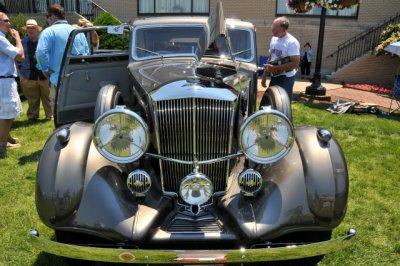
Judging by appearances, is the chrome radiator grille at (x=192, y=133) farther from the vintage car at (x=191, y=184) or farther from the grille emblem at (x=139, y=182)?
the grille emblem at (x=139, y=182)

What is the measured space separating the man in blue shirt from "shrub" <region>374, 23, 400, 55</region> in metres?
10.0

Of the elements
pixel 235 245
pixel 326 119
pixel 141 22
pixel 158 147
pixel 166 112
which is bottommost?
pixel 326 119

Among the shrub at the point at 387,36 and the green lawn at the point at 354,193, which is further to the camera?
the shrub at the point at 387,36

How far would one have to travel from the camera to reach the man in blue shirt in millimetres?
6074

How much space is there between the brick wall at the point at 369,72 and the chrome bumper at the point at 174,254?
495 inches

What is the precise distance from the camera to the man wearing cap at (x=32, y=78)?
7.42 m

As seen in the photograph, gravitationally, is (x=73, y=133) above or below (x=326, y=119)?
above

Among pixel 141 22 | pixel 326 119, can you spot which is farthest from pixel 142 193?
pixel 326 119

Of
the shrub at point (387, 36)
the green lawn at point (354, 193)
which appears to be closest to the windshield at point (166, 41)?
the green lawn at point (354, 193)

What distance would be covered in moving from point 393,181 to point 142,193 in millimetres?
3585

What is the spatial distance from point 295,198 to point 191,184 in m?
0.69

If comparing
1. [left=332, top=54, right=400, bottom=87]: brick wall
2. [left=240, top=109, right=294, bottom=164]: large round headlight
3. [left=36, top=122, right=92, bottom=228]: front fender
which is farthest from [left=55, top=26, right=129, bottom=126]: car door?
[left=332, top=54, right=400, bottom=87]: brick wall

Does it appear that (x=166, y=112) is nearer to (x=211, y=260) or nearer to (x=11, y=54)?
(x=211, y=260)

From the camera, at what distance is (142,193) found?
297cm
